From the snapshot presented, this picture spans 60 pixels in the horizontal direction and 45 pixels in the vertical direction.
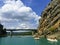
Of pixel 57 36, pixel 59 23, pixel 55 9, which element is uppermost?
pixel 55 9

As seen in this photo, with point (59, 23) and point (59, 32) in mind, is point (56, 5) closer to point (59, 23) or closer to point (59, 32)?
point (59, 23)

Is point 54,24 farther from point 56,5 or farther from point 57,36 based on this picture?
point 57,36

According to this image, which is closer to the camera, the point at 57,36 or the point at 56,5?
the point at 57,36

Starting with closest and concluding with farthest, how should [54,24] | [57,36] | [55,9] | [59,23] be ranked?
[57,36] → [59,23] → [54,24] → [55,9]

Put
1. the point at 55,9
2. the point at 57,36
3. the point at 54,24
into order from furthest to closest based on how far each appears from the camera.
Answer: the point at 55,9
the point at 54,24
the point at 57,36

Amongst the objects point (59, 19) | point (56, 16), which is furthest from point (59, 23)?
point (56, 16)

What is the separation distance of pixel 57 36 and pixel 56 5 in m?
65.9

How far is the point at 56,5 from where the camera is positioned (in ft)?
655

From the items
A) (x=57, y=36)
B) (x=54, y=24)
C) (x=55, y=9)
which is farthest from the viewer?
(x=55, y=9)

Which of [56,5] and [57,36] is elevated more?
[56,5]

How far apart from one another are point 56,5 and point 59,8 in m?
11.0

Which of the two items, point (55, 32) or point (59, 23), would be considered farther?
point (59, 23)

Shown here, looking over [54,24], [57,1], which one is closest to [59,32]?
[54,24]

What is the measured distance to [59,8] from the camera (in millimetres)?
189375
